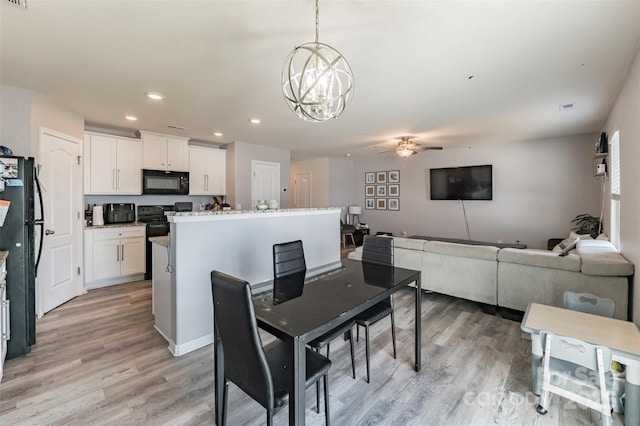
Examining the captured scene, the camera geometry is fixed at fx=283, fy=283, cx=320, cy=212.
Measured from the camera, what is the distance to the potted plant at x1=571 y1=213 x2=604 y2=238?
4.55m

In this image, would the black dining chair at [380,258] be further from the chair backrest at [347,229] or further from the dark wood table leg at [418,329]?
the chair backrest at [347,229]

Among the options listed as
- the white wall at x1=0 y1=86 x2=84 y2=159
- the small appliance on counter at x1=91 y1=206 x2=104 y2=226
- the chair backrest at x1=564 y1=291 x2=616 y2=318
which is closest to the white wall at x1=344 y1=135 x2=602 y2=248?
the chair backrest at x1=564 y1=291 x2=616 y2=318

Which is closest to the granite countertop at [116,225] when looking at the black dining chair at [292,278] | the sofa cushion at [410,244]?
the black dining chair at [292,278]

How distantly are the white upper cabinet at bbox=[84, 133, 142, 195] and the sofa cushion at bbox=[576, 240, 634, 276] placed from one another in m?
6.03

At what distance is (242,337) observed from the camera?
52.2 inches

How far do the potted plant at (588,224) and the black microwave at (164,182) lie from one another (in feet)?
22.6

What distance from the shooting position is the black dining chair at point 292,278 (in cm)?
188

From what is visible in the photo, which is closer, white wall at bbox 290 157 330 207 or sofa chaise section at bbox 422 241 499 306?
sofa chaise section at bbox 422 241 499 306

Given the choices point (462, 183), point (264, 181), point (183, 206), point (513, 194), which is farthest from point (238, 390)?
point (513, 194)

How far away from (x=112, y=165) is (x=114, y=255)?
1.42 metres

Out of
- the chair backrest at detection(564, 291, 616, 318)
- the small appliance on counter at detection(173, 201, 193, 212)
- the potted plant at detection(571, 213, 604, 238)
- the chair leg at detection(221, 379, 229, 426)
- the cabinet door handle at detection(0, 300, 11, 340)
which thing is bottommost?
the chair leg at detection(221, 379, 229, 426)

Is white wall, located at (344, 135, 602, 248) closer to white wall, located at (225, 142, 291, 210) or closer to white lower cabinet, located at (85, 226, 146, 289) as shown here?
white wall, located at (225, 142, 291, 210)

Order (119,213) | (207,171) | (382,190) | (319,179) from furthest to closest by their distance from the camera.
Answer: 1. (319,179)
2. (382,190)
3. (207,171)
4. (119,213)

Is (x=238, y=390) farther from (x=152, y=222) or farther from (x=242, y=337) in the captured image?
(x=152, y=222)
